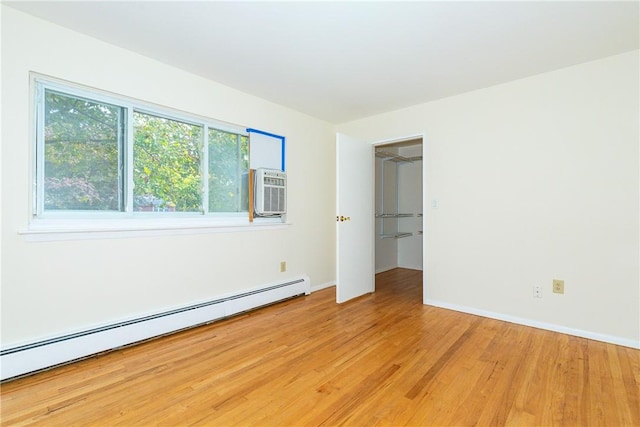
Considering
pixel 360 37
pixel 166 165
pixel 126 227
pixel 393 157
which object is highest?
pixel 360 37

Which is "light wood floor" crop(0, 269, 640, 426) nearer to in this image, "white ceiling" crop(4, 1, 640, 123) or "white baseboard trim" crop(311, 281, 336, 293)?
"white baseboard trim" crop(311, 281, 336, 293)

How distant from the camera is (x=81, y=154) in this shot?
2156mm

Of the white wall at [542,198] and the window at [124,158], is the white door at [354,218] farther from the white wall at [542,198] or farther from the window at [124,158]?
the window at [124,158]

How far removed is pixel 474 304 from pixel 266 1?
314cm

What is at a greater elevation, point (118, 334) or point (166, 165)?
point (166, 165)

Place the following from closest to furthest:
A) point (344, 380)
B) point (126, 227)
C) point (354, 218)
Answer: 1. point (344, 380)
2. point (126, 227)
3. point (354, 218)

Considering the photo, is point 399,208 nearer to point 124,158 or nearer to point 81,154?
point 124,158

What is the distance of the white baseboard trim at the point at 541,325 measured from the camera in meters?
2.32

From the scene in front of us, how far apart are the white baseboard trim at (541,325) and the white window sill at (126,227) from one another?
2.23 meters

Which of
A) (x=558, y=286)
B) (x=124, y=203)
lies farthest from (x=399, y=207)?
(x=124, y=203)

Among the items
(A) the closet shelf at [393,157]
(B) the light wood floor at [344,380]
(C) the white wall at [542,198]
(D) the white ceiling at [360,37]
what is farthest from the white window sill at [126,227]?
(A) the closet shelf at [393,157]

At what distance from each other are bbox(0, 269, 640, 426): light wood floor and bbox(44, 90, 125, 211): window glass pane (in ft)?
3.71

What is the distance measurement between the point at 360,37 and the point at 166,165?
6.18 feet

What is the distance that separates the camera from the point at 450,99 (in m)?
3.20
